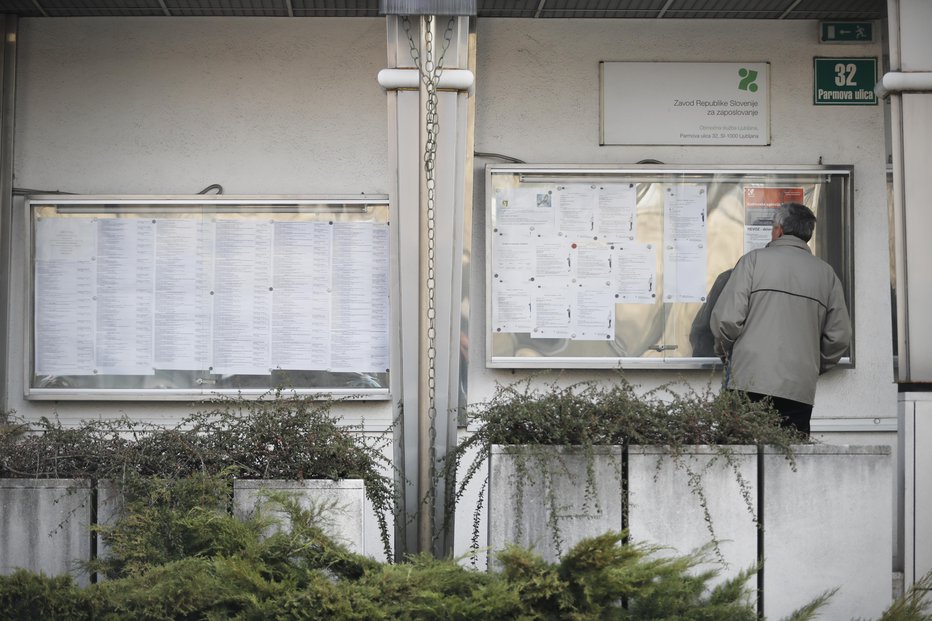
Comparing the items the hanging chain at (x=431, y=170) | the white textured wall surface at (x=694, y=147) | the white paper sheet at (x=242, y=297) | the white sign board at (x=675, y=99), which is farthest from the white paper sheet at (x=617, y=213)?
the hanging chain at (x=431, y=170)

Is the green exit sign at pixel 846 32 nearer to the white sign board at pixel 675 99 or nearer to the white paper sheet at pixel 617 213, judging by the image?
the white sign board at pixel 675 99

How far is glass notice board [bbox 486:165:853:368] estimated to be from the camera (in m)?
7.12

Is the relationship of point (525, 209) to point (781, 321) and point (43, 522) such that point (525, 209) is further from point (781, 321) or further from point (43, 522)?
point (43, 522)

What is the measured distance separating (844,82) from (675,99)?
3.79 ft

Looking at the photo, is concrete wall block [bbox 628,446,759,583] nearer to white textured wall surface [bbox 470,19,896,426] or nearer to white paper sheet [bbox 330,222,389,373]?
white textured wall surface [bbox 470,19,896,426]

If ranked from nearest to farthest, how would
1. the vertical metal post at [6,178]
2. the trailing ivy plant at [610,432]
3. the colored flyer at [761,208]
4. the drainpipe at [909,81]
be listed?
the trailing ivy plant at [610,432] → the drainpipe at [909,81] → the vertical metal post at [6,178] → the colored flyer at [761,208]

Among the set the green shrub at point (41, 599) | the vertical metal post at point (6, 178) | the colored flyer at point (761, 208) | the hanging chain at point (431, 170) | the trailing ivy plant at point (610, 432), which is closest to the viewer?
the green shrub at point (41, 599)

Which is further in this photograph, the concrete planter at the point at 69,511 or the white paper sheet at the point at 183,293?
the white paper sheet at the point at 183,293

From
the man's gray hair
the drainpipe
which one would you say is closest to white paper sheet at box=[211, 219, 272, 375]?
the man's gray hair

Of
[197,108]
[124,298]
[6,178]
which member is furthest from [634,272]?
[6,178]

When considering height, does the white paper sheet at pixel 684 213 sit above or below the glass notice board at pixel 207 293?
above

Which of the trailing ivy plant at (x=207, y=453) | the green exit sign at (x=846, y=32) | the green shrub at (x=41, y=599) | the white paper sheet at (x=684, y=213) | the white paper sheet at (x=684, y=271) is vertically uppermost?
the green exit sign at (x=846, y=32)

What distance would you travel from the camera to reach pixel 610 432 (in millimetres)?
4348

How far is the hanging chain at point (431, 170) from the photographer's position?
505cm
